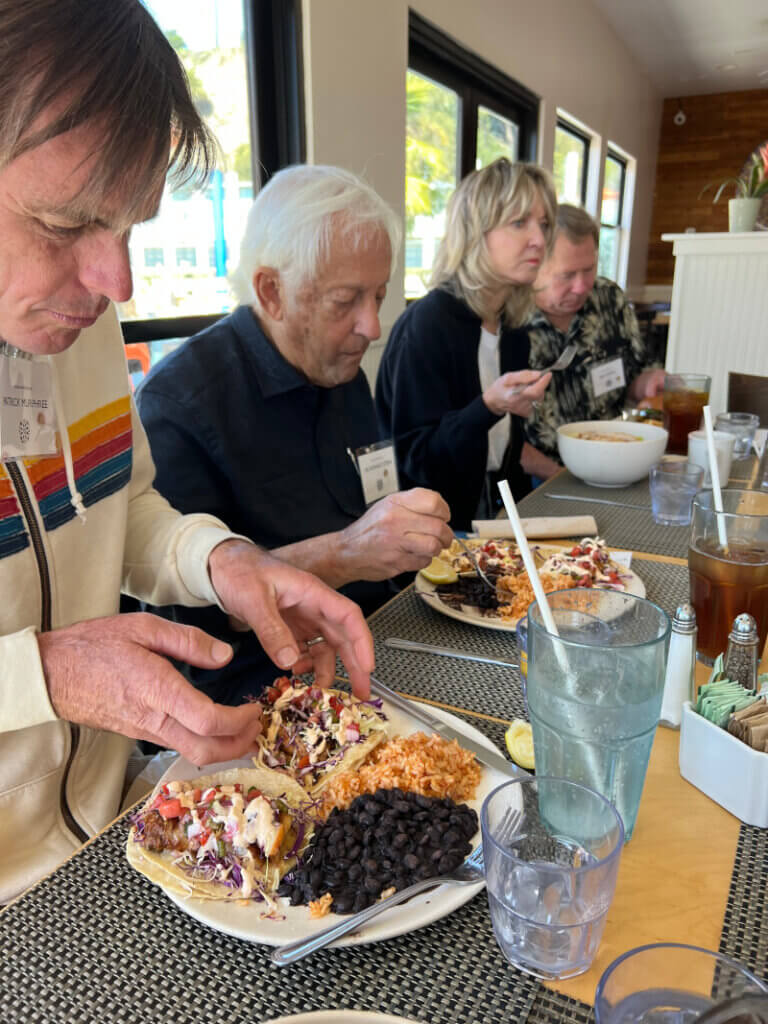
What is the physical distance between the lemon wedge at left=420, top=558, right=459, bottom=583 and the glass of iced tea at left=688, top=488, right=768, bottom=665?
40cm

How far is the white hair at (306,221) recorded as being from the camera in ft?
5.14

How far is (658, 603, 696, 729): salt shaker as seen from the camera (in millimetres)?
901

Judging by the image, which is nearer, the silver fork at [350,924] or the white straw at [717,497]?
the silver fork at [350,924]

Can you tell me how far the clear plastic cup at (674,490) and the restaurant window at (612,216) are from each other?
7139 mm

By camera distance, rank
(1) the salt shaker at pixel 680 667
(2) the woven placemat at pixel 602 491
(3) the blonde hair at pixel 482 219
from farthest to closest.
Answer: (3) the blonde hair at pixel 482 219 → (2) the woven placemat at pixel 602 491 → (1) the salt shaker at pixel 680 667

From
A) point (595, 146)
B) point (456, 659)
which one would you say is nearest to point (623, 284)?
point (595, 146)

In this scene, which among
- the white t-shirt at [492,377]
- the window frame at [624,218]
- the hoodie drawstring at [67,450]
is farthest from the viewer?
the window frame at [624,218]

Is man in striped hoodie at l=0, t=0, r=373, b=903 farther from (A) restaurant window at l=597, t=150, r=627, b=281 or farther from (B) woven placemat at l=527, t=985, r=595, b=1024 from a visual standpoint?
(A) restaurant window at l=597, t=150, r=627, b=281

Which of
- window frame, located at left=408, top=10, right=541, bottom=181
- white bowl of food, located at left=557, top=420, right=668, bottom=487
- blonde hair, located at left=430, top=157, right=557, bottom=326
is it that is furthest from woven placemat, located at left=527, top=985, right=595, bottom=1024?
window frame, located at left=408, top=10, right=541, bottom=181

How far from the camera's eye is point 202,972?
62 centimetres

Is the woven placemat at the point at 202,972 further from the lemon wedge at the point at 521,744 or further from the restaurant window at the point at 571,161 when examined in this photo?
the restaurant window at the point at 571,161

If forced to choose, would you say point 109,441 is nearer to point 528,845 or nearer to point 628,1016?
point 528,845

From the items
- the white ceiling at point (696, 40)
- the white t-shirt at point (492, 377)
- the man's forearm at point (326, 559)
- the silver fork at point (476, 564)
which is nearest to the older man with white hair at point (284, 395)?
the man's forearm at point (326, 559)

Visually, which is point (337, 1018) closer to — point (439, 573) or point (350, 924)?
point (350, 924)
